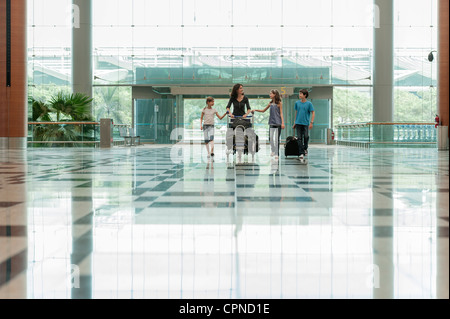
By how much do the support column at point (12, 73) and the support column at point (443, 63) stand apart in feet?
55.4

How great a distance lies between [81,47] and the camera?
3353cm

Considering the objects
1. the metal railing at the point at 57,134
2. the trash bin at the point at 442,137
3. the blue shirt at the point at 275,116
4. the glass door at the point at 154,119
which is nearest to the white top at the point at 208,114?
the blue shirt at the point at 275,116

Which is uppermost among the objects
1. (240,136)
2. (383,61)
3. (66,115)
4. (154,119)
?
(383,61)

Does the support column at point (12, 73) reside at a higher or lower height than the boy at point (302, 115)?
higher

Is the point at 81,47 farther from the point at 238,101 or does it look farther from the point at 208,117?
the point at 238,101

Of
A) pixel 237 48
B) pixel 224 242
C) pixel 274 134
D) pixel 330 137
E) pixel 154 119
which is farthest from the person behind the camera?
pixel 237 48

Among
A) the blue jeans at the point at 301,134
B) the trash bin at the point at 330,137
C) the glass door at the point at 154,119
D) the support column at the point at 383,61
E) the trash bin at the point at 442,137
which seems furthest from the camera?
the glass door at the point at 154,119

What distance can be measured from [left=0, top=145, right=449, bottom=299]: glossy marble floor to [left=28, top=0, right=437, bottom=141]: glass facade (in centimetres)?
2679

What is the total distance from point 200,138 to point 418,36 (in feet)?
46.4

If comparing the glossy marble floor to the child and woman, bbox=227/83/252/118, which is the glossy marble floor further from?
the child

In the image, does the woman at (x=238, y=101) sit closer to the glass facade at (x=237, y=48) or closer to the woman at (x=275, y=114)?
the woman at (x=275, y=114)

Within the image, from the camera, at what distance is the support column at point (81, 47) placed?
1315 inches

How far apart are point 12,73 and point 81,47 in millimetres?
Answer: 9736

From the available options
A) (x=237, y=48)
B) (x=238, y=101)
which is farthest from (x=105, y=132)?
(x=238, y=101)
